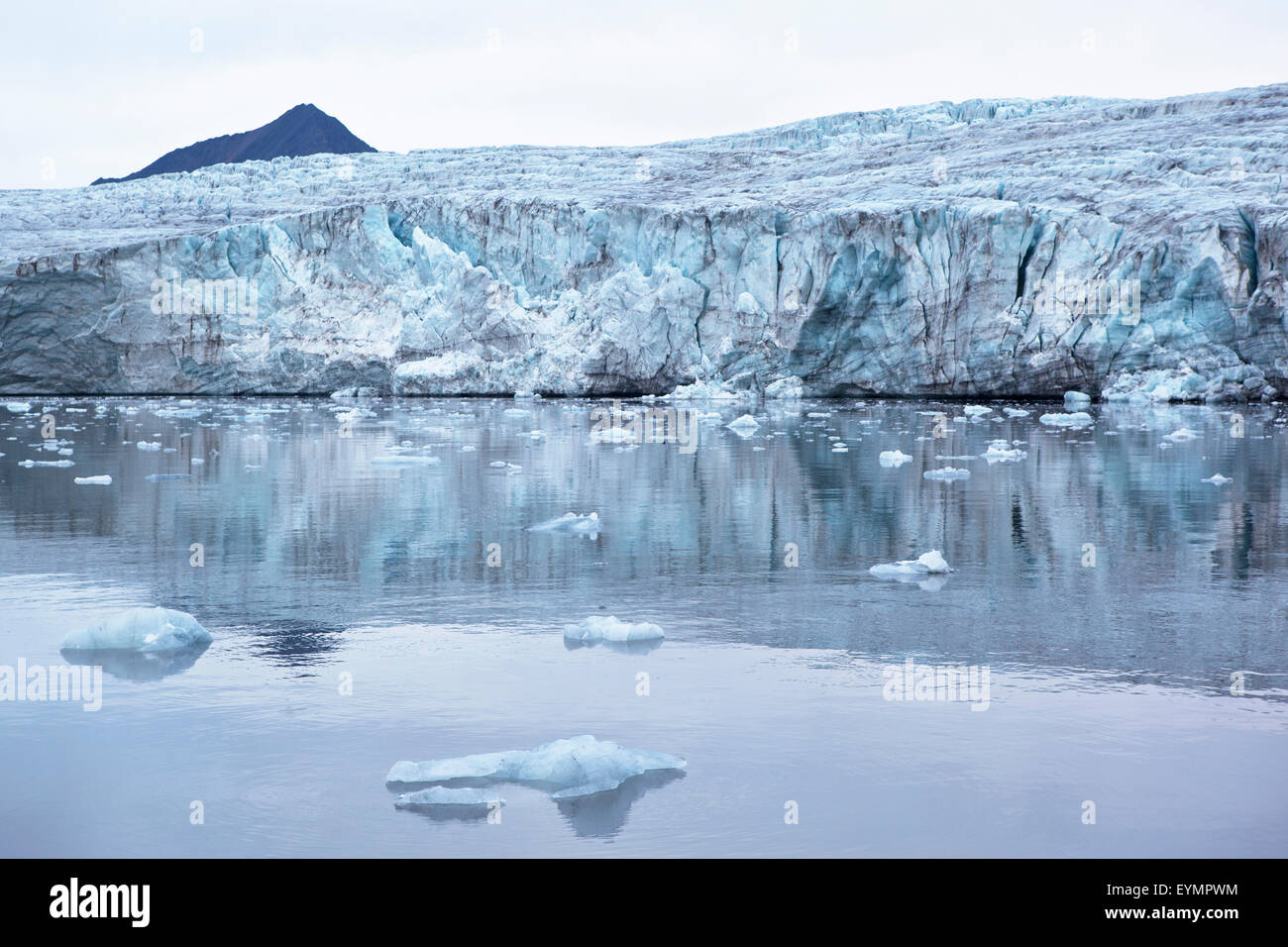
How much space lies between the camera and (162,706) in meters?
3.31

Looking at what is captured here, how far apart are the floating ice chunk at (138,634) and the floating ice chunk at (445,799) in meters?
1.62

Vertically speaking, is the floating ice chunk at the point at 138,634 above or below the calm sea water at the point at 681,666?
above

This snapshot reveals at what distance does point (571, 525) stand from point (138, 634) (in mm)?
2891

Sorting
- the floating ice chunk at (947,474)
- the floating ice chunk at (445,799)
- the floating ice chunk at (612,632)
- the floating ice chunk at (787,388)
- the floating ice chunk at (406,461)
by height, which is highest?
the floating ice chunk at (787,388)

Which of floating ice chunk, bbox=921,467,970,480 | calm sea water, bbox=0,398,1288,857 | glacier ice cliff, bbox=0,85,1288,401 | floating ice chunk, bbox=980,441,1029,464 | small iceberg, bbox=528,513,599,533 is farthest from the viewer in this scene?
glacier ice cliff, bbox=0,85,1288,401

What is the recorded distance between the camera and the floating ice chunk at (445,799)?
261cm

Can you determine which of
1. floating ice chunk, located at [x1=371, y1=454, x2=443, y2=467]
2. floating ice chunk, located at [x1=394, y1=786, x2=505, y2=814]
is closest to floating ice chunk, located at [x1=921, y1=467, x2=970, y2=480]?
floating ice chunk, located at [x1=371, y1=454, x2=443, y2=467]

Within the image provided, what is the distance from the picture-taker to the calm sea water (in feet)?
8.27

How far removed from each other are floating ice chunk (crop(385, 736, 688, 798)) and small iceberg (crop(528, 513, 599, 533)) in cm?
373

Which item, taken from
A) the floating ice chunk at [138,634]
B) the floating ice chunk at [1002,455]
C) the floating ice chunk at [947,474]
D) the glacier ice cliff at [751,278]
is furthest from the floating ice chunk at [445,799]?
the glacier ice cliff at [751,278]

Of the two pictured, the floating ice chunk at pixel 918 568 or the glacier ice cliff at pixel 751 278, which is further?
the glacier ice cliff at pixel 751 278

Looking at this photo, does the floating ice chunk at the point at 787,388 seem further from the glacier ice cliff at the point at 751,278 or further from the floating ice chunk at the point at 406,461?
the floating ice chunk at the point at 406,461

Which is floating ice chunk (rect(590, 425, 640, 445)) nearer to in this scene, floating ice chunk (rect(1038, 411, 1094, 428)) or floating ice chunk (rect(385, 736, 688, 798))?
floating ice chunk (rect(1038, 411, 1094, 428))

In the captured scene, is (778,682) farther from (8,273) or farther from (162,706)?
(8,273)
